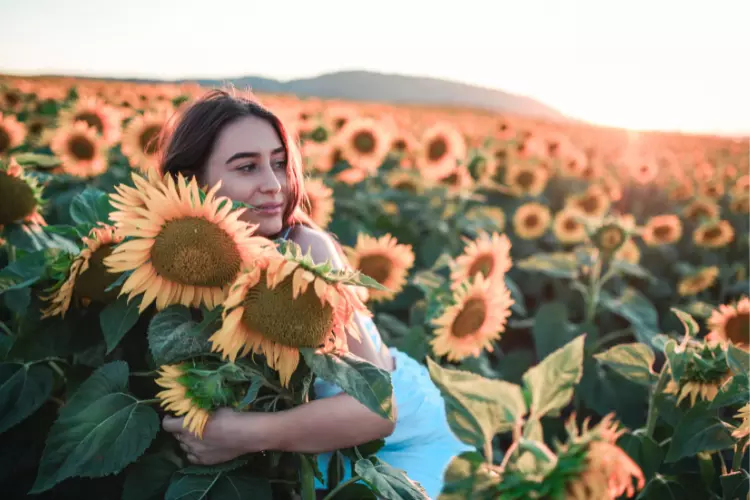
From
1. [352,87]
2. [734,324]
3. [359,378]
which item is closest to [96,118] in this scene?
[359,378]

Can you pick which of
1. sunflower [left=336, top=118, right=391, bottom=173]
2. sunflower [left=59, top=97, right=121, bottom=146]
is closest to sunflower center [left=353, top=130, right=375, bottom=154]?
sunflower [left=336, top=118, right=391, bottom=173]

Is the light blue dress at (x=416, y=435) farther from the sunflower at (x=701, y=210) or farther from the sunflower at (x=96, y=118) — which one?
the sunflower at (x=701, y=210)

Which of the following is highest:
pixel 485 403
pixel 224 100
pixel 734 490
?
pixel 224 100

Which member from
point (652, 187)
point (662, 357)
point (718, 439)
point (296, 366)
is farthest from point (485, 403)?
point (652, 187)

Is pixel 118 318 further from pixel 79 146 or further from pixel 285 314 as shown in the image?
pixel 79 146

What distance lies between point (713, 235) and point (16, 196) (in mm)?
5479

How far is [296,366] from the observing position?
4.31ft

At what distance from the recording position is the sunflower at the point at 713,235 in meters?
5.25

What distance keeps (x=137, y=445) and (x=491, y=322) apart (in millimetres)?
1536

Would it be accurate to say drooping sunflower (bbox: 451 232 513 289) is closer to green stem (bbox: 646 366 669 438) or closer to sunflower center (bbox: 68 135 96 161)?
green stem (bbox: 646 366 669 438)

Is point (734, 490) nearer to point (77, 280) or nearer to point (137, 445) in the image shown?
point (137, 445)

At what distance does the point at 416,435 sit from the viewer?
79.9 inches

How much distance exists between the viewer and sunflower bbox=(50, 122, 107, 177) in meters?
3.99

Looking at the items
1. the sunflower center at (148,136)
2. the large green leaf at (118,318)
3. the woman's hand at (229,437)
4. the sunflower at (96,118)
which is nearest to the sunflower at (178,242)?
the large green leaf at (118,318)
